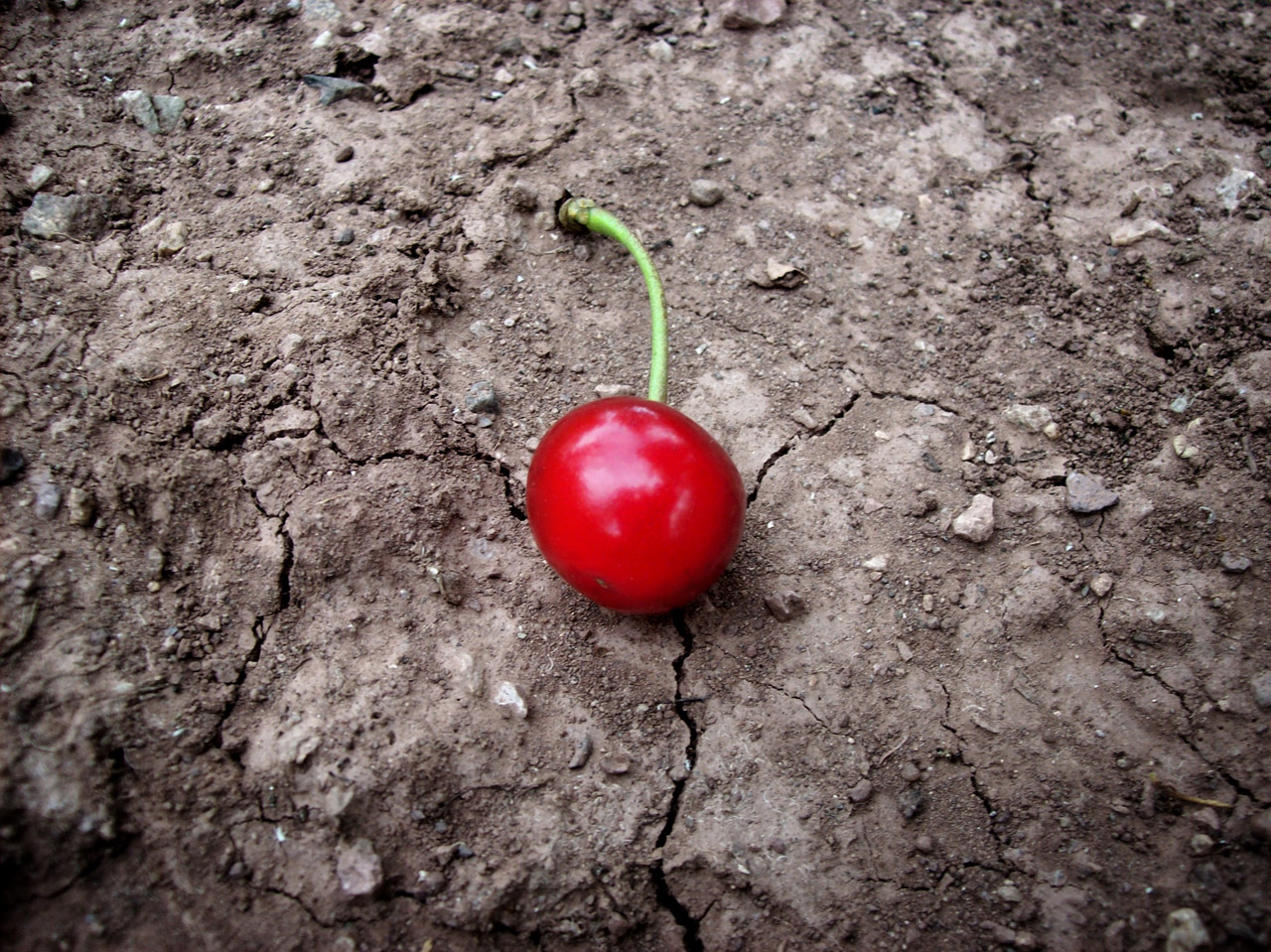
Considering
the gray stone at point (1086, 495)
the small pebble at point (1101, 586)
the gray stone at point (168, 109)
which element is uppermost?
the gray stone at point (168, 109)

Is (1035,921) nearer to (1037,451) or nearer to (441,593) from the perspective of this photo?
(1037,451)

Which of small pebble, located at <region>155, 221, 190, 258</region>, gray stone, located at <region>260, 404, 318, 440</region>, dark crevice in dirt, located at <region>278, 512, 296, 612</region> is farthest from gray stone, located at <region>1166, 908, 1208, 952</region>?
small pebble, located at <region>155, 221, 190, 258</region>

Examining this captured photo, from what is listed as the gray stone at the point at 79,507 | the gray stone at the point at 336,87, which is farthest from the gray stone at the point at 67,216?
the gray stone at the point at 79,507

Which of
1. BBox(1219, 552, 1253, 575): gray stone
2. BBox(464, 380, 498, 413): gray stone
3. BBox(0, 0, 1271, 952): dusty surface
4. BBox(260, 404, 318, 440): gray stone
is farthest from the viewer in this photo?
BBox(464, 380, 498, 413): gray stone

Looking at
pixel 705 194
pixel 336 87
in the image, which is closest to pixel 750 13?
pixel 705 194

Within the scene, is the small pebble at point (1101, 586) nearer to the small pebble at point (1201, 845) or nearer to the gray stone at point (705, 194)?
the small pebble at point (1201, 845)

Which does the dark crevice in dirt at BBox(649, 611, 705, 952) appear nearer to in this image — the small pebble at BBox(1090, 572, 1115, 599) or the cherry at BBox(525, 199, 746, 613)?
the cherry at BBox(525, 199, 746, 613)

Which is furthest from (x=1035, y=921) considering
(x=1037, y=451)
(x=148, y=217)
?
(x=148, y=217)

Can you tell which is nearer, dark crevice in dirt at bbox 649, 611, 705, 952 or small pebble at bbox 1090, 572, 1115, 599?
dark crevice in dirt at bbox 649, 611, 705, 952
